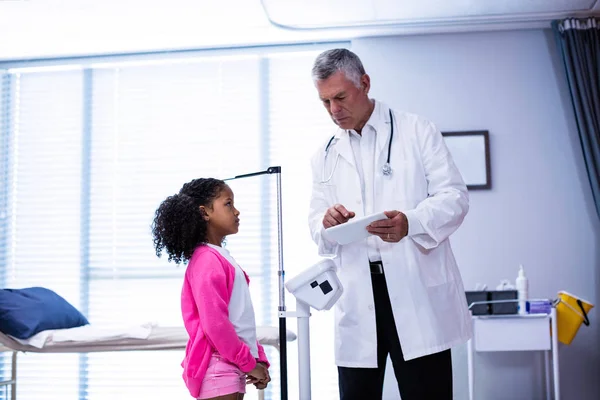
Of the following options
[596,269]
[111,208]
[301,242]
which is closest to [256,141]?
[301,242]

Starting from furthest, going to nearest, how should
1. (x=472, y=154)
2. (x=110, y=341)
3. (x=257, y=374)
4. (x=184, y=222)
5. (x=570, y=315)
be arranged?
(x=472, y=154)
(x=570, y=315)
(x=110, y=341)
(x=184, y=222)
(x=257, y=374)

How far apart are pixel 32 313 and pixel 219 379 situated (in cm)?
170

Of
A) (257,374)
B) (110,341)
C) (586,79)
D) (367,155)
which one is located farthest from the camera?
(586,79)

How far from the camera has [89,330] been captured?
322cm

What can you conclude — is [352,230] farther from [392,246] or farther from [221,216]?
[221,216]

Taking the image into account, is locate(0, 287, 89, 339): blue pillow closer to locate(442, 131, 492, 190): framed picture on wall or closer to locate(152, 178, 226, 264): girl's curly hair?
locate(152, 178, 226, 264): girl's curly hair

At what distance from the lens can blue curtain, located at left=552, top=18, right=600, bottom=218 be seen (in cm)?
365

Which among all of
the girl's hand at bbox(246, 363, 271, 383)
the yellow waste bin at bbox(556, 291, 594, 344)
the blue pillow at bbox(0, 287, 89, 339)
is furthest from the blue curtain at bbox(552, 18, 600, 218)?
the blue pillow at bbox(0, 287, 89, 339)

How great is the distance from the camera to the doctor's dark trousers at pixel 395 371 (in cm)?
166

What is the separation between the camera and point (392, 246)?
5.76 feet

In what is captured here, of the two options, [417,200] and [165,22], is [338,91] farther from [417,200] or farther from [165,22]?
[165,22]

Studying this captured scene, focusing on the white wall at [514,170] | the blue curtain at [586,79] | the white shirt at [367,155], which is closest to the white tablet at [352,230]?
the white shirt at [367,155]

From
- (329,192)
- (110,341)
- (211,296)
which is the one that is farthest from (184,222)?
(110,341)

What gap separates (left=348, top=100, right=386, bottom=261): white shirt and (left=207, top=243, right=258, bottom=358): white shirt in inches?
18.4
